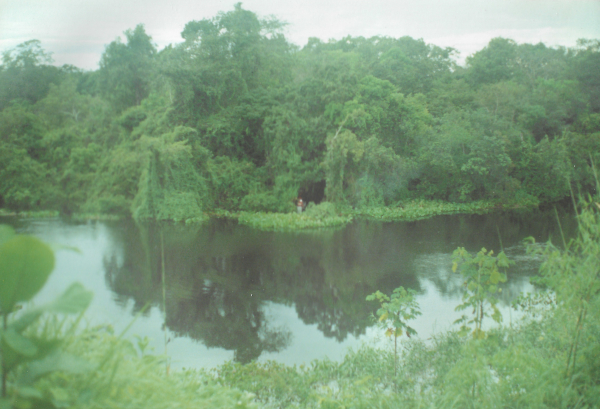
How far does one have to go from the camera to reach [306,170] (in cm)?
415

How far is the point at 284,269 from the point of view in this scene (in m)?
3.36

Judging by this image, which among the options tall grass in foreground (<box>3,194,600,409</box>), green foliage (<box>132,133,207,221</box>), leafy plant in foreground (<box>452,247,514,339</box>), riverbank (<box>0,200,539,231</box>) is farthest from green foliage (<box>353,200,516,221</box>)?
green foliage (<box>132,133,207,221</box>)

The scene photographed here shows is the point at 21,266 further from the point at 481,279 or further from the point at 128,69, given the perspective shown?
the point at 481,279

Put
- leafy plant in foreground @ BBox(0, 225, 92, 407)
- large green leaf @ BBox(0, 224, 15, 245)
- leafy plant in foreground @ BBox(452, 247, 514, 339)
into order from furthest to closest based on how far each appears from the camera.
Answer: leafy plant in foreground @ BBox(452, 247, 514, 339) < large green leaf @ BBox(0, 224, 15, 245) < leafy plant in foreground @ BBox(0, 225, 92, 407)

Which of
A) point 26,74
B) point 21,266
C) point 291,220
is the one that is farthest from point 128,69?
point 21,266

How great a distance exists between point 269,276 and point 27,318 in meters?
2.35

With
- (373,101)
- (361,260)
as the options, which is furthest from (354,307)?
(373,101)

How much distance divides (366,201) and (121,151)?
2.51m

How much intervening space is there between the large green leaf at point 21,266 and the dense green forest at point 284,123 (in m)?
1.50

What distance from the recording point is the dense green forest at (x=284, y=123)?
7.98 feet

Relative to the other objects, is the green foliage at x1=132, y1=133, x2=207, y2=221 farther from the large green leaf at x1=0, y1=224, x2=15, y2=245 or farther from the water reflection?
the large green leaf at x1=0, y1=224, x2=15, y2=245

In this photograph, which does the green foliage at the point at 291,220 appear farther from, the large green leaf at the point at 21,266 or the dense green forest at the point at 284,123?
the large green leaf at the point at 21,266

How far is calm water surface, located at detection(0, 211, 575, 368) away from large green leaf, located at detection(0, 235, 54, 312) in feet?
3.09

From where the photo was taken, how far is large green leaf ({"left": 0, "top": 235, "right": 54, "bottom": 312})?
1006 millimetres
